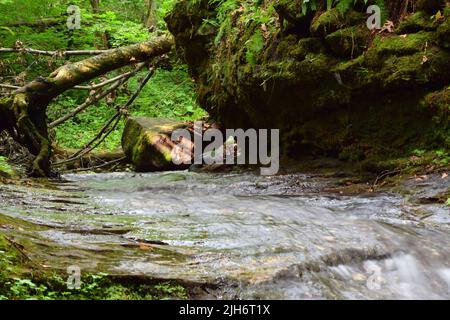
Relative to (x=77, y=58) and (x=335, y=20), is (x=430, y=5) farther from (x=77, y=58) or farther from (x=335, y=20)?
(x=77, y=58)

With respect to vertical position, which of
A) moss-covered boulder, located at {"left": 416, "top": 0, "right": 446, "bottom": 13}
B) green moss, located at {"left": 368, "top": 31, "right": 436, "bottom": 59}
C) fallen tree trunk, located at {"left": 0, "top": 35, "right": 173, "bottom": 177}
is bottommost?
fallen tree trunk, located at {"left": 0, "top": 35, "right": 173, "bottom": 177}

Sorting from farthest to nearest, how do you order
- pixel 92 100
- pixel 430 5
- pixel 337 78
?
pixel 92 100
pixel 337 78
pixel 430 5

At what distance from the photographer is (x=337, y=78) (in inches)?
244

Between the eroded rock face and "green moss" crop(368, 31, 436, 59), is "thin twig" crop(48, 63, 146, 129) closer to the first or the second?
the eroded rock face

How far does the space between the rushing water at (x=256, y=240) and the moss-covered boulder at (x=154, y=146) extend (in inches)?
168

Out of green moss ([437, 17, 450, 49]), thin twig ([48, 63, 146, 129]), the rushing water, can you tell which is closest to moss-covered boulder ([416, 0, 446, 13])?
green moss ([437, 17, 450, 49])

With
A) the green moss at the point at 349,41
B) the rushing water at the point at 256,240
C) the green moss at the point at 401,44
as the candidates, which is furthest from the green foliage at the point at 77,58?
the rushing water at the point at 256,240

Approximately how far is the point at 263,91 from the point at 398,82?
86.1 inches

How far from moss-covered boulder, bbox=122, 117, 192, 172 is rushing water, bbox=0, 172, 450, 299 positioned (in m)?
4.27

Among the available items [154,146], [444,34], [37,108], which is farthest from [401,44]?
[154,146]

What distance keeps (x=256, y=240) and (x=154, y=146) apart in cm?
698

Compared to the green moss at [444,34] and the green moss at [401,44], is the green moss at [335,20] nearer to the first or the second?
the green moss at [401,44]

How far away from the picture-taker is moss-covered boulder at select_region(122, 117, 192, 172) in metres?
9.97
